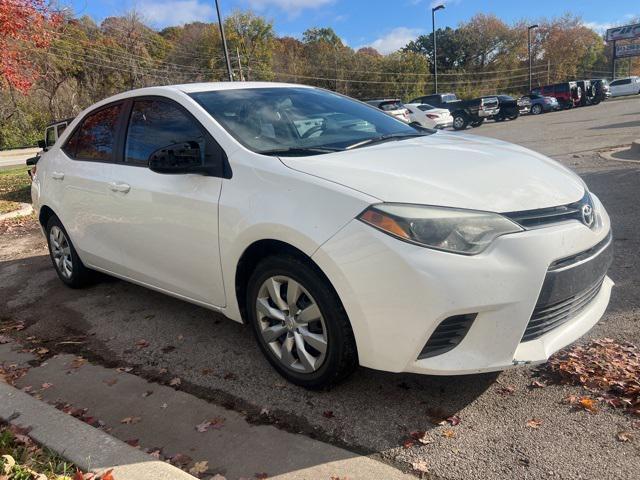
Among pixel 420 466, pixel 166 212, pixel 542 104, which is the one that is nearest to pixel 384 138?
pixel 166 212

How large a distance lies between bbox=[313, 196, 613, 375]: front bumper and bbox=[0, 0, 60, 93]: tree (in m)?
9.26

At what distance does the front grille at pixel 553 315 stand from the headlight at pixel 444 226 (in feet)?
1.38

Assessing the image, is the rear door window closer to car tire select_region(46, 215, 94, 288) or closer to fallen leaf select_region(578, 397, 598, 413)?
car tire select_region(46, 215, 94, 288)

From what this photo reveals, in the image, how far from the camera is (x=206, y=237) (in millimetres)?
3127

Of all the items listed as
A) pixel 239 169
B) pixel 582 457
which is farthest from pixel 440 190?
pixel 582 457

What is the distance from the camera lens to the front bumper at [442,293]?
228cm

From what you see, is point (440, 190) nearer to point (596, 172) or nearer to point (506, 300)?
point (506, 300)

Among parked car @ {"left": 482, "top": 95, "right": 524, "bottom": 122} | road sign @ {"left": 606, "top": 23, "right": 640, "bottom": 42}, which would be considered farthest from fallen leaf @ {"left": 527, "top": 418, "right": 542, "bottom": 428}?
road sign @ {"left": 606, "top": 23, "right": 640, "bottom": 42}

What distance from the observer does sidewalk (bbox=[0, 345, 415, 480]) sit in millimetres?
2377

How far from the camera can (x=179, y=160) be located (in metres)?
3.12

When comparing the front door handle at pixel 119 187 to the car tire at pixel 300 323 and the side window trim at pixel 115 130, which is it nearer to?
the side window trim at pixel 115 130

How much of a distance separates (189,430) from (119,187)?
6.24 feet

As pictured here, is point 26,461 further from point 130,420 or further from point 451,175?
point 451,175

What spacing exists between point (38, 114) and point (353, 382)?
3941 cm
